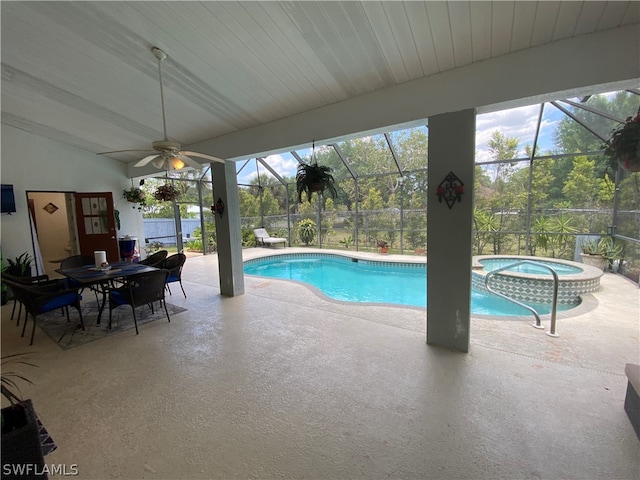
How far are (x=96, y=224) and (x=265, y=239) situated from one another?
16.7 ft

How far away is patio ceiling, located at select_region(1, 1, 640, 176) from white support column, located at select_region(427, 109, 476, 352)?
572 millimetres

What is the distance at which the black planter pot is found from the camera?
1.23 m

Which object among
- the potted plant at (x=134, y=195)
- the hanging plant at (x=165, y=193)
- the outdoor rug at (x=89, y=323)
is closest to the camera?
the outdoor rug at (x=89, y=323)

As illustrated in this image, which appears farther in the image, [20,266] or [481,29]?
[20,266]

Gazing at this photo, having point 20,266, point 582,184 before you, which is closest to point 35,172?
point 20,266

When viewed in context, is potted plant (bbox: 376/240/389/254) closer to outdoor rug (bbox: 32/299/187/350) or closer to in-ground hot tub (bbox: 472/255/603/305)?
in-ground hot tub (bbox: 472/255/603/305)

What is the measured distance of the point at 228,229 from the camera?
4570mm

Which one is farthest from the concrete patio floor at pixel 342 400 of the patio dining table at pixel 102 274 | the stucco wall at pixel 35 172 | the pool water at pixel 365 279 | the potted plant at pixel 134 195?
the potted plant at pixel 134 195

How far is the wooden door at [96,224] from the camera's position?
5.89 m

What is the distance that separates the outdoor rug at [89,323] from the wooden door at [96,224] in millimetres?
2183

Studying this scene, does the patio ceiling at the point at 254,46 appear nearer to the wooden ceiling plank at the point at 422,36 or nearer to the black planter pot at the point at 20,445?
the wooden ceiling plank at the point at 422,36

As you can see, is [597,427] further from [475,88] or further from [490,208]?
[490,208]

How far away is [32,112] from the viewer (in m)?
4.20

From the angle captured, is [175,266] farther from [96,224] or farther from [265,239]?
[265,239]
